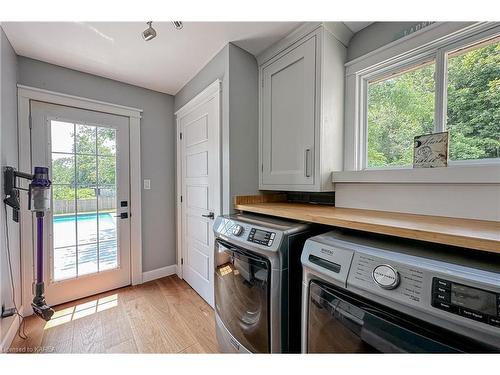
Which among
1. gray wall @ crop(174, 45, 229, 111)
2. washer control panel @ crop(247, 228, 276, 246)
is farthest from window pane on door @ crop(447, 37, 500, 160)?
gray wall @ crop(174, 45, 229, 111)

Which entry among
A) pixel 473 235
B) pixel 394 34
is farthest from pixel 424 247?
pixel 394 34

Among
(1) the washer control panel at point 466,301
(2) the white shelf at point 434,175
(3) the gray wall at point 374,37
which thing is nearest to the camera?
(1) the washer control panel at point 466,301

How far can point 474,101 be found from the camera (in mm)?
1142

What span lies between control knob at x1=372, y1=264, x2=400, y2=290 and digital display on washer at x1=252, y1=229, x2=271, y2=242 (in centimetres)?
49

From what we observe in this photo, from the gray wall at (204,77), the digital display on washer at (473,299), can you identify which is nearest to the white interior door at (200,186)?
the gray wall at (204,77)

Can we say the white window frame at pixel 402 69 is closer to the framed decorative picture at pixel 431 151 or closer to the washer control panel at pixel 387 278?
the framed decorative picture at pixel 431 151

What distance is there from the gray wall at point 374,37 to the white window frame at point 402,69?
A: 66mm

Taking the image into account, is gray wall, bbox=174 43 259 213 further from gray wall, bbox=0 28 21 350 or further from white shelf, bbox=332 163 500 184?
gray wall, bbox=0 28 21 350

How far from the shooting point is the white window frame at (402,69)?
3.51 ft

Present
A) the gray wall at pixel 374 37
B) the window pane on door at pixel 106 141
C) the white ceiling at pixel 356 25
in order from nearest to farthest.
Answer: the gray wall at pixel 374 37, the white ceiling at pixel 356 25, the window pane on door at pixel 106 141

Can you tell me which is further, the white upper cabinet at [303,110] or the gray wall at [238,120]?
the gray wall at [238,120]

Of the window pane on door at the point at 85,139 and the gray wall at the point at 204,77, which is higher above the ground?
the gray wall at the point at 204,77

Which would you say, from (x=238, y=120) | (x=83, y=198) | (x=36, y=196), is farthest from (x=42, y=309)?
(x=238, y=120)

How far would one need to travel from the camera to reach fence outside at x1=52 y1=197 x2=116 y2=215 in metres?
1.95
